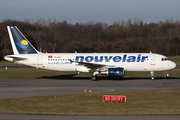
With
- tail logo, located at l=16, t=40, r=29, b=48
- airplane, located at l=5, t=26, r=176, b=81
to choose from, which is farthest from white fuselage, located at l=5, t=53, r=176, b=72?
tail logo, located at l=16, t=40, r=29, b=48

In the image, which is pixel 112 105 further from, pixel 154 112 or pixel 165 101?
pixel 165 101

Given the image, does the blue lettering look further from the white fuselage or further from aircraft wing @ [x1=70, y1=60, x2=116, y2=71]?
aircraft wing @ [x1=70, y1=60, x2=116, y2=71]

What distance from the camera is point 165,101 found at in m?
20.7

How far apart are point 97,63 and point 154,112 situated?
2124 cm

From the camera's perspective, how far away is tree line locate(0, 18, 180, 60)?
95188 millimetres

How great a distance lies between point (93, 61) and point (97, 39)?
76240mm

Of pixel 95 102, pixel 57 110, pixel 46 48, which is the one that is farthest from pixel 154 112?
pixel 46 48

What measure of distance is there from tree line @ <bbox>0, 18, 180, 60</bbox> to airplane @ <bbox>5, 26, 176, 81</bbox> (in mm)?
50000

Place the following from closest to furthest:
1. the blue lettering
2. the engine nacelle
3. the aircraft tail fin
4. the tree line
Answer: the engine nacelle, the blue lettering, the aircraft tail fin, the tree line

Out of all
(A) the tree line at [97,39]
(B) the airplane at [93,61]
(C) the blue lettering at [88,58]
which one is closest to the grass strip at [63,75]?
(B) the airplane at [93,61]

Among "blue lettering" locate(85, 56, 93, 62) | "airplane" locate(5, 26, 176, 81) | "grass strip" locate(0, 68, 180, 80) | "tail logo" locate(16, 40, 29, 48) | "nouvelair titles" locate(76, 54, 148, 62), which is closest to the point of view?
"airplane" locate(5, 26, 176, 81)

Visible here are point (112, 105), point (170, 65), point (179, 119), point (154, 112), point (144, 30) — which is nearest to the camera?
point (179, 119)

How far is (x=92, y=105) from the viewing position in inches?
765

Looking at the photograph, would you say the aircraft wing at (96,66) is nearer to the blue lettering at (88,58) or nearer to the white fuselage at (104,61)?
the white fuselage at (104,61)
